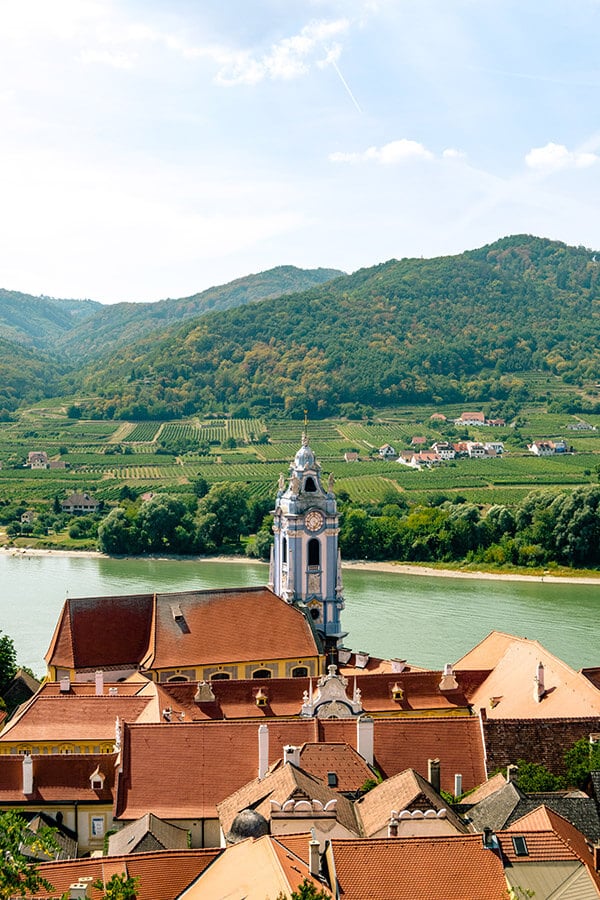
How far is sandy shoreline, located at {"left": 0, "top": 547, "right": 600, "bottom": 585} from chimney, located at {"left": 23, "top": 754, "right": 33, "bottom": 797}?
3383 cm

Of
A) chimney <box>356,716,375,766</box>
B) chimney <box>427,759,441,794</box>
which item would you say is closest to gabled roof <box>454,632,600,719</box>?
chimney <box>427,759,441,794</box>

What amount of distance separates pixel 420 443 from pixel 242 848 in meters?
78.0

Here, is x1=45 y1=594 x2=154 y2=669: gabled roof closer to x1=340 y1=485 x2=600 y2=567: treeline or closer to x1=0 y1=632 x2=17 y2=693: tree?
x1=0 y1=632 x2=17 y2=693: tree

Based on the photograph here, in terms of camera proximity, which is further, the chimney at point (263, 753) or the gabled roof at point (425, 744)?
the gabled roof at point (425, 744)

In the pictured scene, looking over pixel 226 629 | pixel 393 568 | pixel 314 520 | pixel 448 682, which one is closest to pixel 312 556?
pixel 314 520

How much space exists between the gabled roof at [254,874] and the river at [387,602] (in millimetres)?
18604

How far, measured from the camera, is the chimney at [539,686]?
22.0m

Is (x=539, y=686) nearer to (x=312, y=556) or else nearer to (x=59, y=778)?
(x=59, y=778)

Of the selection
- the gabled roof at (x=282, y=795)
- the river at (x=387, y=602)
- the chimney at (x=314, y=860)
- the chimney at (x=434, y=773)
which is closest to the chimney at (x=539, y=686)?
the chimney at (x=434, y=773)

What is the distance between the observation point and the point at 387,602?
142 ft

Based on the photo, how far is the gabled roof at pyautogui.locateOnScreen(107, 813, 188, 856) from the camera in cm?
1619

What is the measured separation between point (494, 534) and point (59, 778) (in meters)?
38.8

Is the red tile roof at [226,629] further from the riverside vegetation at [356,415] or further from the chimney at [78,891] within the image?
the riverside vegetation at [356,415]

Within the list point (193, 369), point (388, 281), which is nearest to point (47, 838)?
point (193, 369)
